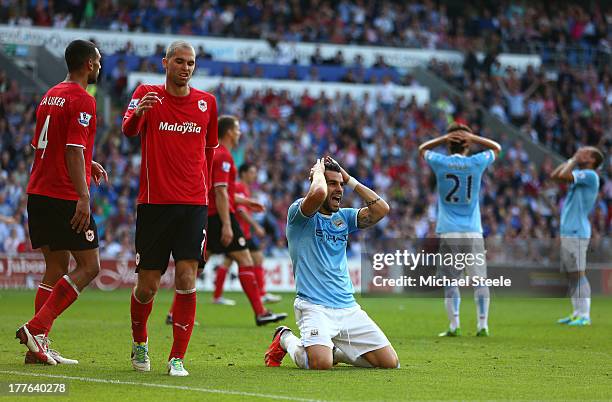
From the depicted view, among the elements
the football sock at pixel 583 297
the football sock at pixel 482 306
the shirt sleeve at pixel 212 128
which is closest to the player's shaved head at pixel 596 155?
the football sock at pixel 583 297

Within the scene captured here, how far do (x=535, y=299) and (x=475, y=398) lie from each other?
19.9m

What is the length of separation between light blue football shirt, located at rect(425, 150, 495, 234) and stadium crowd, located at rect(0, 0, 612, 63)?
22.4 m

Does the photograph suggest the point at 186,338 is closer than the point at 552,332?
Yes

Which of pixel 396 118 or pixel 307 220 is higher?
pixel 396 118

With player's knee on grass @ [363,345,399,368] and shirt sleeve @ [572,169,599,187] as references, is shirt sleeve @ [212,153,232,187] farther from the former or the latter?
shirt sleeve @ [572,169,599,187]

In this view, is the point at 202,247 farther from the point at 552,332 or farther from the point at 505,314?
the point at 505,314

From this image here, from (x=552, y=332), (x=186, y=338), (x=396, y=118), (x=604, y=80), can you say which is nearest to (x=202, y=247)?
(x=186, y=338)

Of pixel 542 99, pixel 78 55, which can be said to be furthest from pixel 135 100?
pixel 542 99

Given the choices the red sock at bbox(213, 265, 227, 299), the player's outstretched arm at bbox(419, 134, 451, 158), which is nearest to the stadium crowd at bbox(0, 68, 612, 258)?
the red sock at bbox(213, 265, 227, 299)

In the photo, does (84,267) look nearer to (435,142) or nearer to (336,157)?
(435,142)

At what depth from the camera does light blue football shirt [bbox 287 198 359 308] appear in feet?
33.4

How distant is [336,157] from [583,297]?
15.8 m

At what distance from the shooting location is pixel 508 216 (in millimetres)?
32219

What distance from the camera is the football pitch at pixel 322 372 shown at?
27.5 feet
